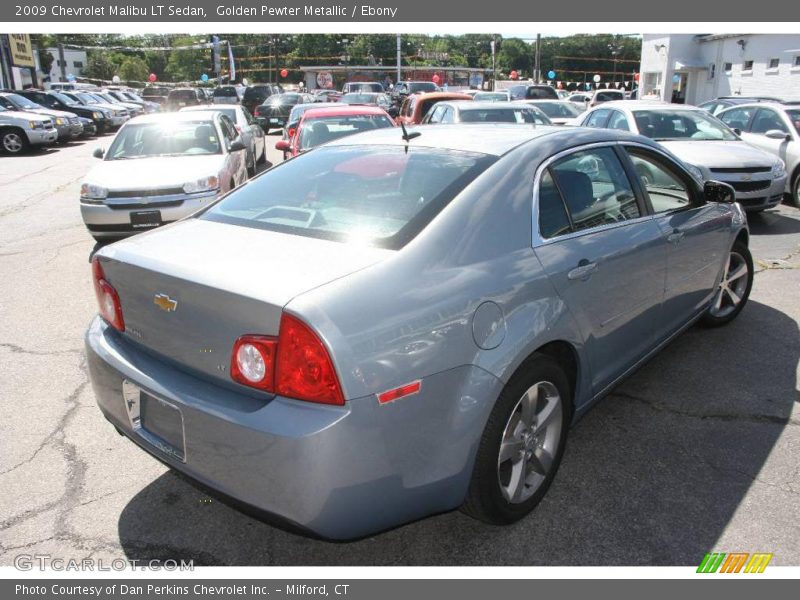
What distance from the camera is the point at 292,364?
2035mm

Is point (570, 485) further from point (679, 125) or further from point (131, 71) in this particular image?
point (131, 71)

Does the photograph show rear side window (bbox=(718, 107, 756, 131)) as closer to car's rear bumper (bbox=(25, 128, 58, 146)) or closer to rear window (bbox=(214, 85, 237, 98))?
car's rear bumper (bbox=(25, 128, 58, 146))

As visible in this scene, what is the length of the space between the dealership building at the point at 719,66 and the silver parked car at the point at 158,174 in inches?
951

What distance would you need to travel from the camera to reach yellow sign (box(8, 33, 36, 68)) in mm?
36719

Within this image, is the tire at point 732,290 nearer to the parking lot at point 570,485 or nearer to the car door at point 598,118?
the parking lot at point 570,485

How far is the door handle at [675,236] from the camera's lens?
3.64 metres

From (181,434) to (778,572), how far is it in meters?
2.39

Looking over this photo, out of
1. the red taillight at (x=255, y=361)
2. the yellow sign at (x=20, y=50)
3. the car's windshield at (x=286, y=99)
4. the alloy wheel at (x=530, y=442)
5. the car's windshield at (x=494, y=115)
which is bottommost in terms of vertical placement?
the alloy wheel at (x=530, y=442)

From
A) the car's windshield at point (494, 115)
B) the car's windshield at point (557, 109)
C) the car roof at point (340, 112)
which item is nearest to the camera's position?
the car roof at point (340, 112)

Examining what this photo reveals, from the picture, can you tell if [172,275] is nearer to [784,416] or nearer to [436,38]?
[784,416]

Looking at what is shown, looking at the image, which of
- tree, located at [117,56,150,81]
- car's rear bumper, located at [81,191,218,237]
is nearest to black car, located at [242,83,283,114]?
car's rear bumper, located at [81,191,218,237]

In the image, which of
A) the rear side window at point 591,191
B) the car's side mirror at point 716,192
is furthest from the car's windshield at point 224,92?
the rear side window at point 591,191

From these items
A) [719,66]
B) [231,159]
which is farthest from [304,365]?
[719,66]

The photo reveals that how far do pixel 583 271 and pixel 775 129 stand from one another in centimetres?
950
